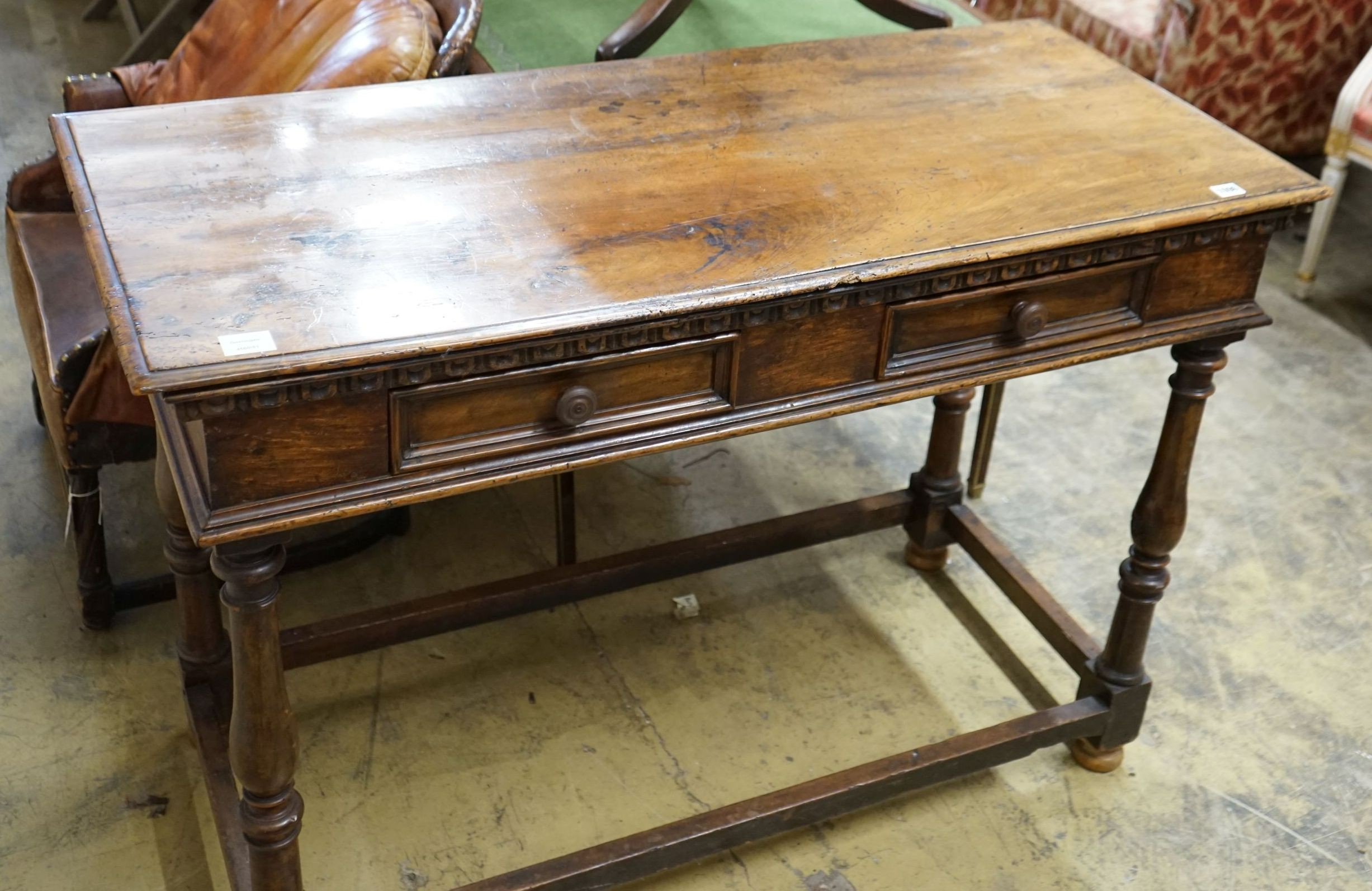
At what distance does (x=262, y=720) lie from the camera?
1.55 m

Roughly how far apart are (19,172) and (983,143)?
1.81 meters

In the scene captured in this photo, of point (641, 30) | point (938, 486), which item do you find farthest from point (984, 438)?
point (641, 30)

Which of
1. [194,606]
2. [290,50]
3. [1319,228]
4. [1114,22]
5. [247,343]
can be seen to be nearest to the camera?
[247,343]

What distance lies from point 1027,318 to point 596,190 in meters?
0.55

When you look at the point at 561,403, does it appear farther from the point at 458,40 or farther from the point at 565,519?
the point at 458,40

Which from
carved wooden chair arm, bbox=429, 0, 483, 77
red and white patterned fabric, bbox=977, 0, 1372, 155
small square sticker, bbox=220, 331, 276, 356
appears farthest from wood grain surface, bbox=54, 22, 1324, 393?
red and white patterned fabric, bbox=977, 0, 1372, 155

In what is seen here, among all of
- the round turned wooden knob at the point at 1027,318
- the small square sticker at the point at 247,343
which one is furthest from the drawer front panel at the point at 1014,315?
the small square sticker at the point at 247,343

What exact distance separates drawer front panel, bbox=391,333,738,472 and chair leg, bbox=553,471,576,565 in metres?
0.83

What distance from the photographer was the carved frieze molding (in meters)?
1.32

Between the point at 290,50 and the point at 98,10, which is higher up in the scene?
the point at 290,50

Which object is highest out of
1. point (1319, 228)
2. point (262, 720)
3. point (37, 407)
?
point (262, 720)

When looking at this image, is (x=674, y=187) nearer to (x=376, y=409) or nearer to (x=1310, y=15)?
(x=376, y=409)

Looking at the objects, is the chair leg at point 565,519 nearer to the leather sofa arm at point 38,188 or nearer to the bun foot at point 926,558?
the bun foot at point 926,558

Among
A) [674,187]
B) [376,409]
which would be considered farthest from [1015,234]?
[376,409]
